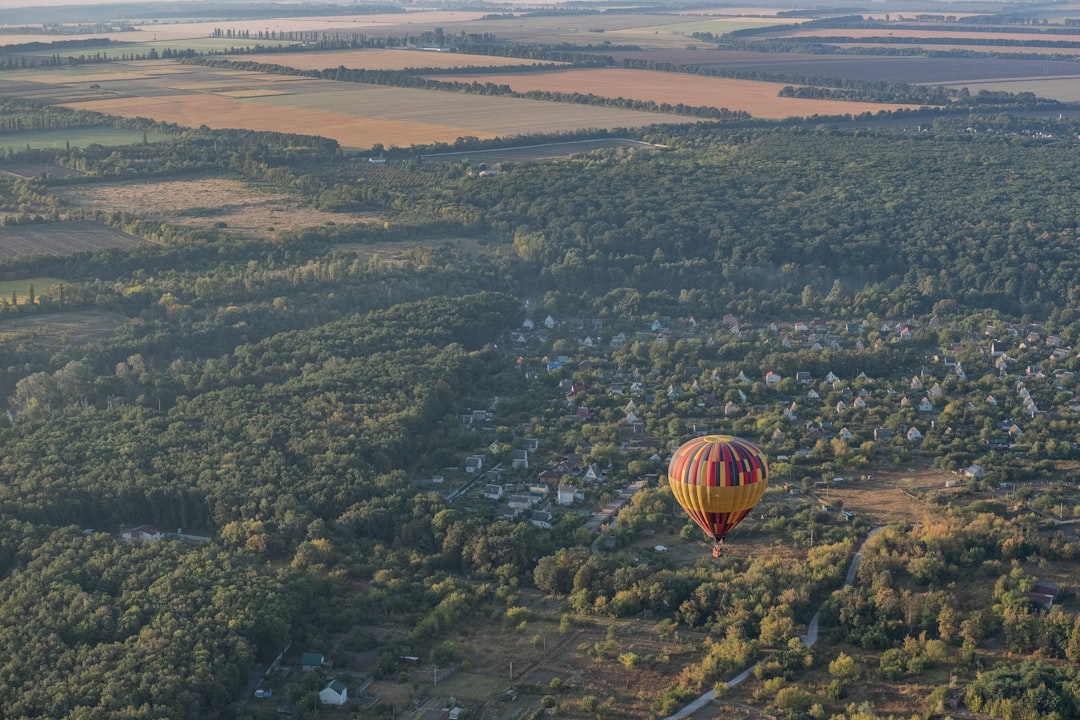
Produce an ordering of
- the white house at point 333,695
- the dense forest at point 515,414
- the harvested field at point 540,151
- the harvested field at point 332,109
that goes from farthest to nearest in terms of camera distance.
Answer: the harvested field at point 332,109 < the harvested field at point 540,151 < the dense forest at point 515,414 < the white house at point 333,695

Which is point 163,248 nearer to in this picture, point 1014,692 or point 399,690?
point 399,690

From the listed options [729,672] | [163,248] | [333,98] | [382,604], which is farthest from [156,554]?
[333,98]

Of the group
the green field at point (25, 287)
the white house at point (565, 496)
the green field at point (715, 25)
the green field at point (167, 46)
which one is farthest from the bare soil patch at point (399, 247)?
the green field at point (715, 25)

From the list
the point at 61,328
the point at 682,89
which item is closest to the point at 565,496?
the point at 61,328

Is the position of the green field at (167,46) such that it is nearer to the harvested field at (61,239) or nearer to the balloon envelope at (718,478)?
the harvested field at (61,239)

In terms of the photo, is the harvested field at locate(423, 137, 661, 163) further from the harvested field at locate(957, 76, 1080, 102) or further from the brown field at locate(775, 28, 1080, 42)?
the brown field at locate(775, 28, 1080, 42)

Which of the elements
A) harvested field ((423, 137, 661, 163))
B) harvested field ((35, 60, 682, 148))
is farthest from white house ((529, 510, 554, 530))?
harvested field ((35, 60, 682, 148))
